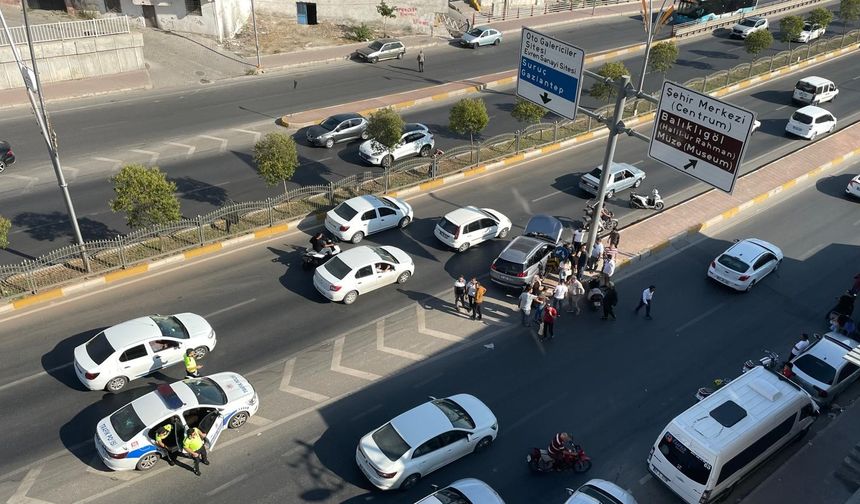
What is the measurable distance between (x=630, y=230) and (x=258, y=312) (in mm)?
16134

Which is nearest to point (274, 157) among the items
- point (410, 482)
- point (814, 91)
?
point (410, 482)

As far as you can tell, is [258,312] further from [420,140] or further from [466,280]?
[420,140]

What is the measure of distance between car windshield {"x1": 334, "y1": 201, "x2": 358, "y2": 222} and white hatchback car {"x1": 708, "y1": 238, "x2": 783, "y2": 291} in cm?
1413

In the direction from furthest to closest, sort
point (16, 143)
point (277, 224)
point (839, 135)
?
point (839, 135), point (16, 143), point (277, 224)

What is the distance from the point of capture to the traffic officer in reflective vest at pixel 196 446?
15.1 m

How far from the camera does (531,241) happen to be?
78.5 feet

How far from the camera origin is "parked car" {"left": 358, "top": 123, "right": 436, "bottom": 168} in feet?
105

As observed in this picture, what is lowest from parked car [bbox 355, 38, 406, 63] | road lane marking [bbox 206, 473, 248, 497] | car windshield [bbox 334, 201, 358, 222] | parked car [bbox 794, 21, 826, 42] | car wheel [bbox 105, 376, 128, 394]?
road lane marking [bbox 206, 473, 248, 497]

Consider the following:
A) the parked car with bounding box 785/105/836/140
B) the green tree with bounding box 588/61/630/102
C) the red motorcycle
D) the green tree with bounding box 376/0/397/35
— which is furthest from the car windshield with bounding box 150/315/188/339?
the green tree with bounding box 376/0/397/35

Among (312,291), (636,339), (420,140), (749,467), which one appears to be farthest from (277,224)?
(749,467)

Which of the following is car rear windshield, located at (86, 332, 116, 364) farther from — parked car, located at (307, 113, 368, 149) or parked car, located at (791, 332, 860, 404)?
parked car, located at (791, 332, 860, 404)

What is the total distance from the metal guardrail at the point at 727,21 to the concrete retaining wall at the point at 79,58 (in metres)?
44.6

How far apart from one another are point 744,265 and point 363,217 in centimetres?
1469

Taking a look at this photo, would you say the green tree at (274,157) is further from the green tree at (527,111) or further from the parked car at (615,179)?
the parked car at (615,179)
